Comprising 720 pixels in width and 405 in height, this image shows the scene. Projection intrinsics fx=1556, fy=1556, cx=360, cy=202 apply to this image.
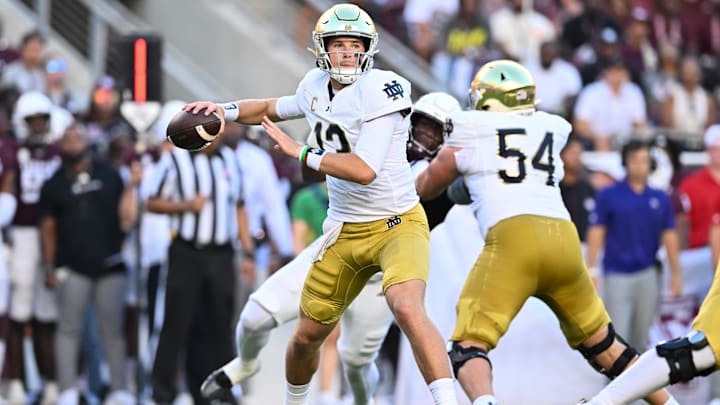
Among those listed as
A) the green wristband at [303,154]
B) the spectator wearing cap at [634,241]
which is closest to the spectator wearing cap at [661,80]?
the spectator wearing cap at [634,241]

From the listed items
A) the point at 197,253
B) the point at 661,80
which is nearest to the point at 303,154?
the point at 197,253

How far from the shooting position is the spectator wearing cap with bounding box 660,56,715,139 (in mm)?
14461

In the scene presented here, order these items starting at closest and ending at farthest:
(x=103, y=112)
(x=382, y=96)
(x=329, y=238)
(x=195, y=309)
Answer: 1. (x=382, y=96)
2. (x=329, y=238)
3. (x=195, y=309)
4. (x=103, y=112)

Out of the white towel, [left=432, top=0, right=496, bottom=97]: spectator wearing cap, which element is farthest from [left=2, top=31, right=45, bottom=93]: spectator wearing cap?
the white towel

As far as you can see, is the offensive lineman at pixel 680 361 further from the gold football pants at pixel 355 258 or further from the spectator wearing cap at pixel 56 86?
the spectator wearing cap at pixel 56 86

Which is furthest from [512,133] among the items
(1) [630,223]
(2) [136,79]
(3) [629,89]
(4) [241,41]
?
(4) [241,41]

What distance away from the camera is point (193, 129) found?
6980 millimetres

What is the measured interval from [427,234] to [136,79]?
14.0 feet

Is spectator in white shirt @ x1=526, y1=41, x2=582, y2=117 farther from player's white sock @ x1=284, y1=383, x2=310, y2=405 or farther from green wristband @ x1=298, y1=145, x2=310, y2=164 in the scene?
green wristband @ x1=298, y1=145, x2=310, y2=164

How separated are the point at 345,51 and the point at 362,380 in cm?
196

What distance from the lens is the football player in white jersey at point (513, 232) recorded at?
716 centimetres

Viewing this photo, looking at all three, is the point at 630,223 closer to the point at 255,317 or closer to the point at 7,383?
the point at 255,317

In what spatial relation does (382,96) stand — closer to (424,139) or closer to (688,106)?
(424,139)

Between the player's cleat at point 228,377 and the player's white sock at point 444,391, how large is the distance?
165 cm
